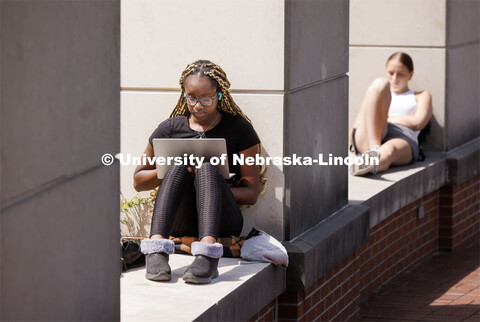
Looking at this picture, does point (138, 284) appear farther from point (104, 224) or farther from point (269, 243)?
point (104, 224)

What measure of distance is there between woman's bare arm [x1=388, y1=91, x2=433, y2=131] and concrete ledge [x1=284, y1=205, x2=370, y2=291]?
1.99 meters

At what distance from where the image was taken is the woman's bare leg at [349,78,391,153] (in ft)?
26.8

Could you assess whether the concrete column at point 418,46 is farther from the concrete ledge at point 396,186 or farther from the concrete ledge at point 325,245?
the concrete ledge at point 325,245

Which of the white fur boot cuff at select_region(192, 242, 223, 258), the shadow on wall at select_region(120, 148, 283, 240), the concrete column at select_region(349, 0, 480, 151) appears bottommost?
the white fur boot cuff at select_region(192, 242, 223, 258)

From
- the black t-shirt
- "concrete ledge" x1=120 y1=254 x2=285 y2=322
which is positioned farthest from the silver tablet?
"concrete ledge" x1=120 y1=254 x2=285 y2=322

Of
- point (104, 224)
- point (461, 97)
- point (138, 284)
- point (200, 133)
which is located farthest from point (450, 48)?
point (104, 224)

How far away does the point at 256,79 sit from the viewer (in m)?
5.66

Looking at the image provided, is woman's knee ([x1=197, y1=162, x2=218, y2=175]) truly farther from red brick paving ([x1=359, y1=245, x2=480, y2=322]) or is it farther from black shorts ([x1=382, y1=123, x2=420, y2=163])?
black shorts ([x1=382, y1=123, x2=420, y2=163])

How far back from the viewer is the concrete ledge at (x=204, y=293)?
4.40 m

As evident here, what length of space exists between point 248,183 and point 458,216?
13.1 feet

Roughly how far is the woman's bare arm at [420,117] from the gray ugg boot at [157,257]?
13.1 feet

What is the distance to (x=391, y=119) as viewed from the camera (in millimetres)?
8656

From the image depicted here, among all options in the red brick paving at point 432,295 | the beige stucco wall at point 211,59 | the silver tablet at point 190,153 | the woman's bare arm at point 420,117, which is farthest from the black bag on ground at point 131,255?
the woman's bare arm at point 420,117

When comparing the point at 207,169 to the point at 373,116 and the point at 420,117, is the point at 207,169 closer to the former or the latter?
the point at 373,116
